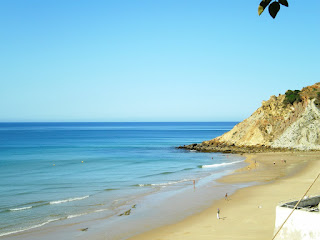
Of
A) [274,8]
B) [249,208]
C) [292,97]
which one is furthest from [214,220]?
[292,97]

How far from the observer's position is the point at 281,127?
79500mm

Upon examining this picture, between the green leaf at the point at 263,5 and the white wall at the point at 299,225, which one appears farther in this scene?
the white wall at the point at 299,225

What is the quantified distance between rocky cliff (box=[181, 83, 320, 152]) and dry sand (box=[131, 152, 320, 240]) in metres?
22.9

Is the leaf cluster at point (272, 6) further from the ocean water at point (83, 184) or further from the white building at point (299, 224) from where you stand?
the ocean water at point (83, 184)

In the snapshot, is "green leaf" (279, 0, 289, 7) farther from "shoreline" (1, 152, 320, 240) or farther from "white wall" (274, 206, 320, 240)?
"shoreline" (1, 152, 320, 240)

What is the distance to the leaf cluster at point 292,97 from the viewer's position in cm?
8084

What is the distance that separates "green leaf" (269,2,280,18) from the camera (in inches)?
155

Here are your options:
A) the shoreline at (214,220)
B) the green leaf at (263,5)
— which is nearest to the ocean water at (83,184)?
the shoreline at (214,220)

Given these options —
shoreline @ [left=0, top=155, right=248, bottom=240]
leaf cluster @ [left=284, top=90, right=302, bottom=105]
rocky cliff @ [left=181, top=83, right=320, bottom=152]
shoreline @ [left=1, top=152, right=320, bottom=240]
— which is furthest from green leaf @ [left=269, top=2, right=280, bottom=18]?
leaf cluster @ [left=284, top=90, right=302, bottom=105]

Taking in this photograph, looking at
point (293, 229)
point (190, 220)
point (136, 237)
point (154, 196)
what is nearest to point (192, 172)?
point (154, 196)

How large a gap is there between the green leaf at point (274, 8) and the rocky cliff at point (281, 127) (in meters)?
74.5

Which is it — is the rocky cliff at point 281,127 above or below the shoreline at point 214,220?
above

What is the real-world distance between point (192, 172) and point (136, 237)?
29.7 meters

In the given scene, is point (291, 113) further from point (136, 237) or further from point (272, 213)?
point (136, 237)
